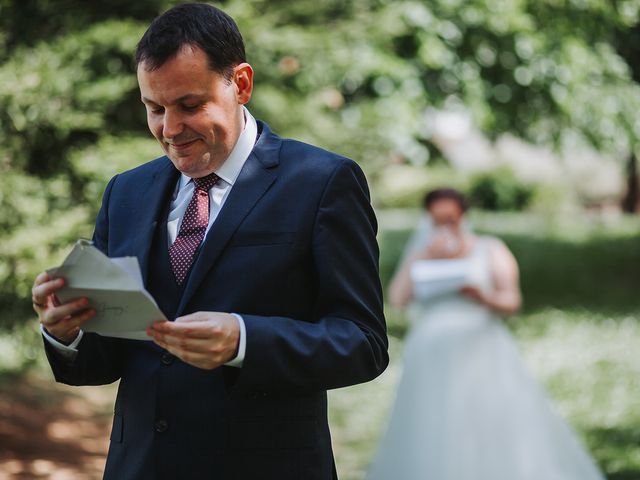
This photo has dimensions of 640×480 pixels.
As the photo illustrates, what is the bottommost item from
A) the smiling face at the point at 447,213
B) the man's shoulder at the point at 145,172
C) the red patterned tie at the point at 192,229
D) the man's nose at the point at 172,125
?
the smiling face at the point at 447,213

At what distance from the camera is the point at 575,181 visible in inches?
1833

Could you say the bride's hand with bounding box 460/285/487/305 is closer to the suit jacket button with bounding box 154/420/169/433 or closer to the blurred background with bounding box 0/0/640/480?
the blurred background with bounding box 0/0/640/480

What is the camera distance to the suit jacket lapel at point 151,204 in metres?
2.37

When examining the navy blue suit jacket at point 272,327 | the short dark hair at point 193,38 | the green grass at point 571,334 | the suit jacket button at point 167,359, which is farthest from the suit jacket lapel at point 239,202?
the green grass at point 571,334

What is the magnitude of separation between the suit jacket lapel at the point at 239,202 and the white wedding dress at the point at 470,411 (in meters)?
4.65

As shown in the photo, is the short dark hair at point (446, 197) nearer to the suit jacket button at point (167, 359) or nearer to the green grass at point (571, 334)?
the green grass at point (571, 334)

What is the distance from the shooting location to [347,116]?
10.5 metres

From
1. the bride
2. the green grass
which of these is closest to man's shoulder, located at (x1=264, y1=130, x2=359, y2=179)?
the bride

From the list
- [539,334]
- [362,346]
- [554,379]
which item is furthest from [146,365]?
[539,334]

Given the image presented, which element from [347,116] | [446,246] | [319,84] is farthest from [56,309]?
[347,116]

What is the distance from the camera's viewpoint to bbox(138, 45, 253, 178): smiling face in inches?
88.5

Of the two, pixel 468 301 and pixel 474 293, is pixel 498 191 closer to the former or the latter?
pixel 468 301

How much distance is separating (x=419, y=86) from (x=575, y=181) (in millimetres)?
36878

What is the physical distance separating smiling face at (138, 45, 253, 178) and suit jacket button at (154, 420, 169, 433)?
22.4 inches
